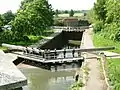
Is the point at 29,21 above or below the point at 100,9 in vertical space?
below

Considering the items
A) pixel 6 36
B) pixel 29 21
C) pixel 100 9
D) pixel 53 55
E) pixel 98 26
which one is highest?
pixel 100 9

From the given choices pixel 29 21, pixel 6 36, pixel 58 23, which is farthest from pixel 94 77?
pixel 58 23

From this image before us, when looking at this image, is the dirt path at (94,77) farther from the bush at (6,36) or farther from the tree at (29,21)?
the tree at (29,21)

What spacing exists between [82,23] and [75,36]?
22.4 m

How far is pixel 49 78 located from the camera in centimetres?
2355

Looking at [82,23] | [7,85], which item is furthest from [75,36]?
[7,85]

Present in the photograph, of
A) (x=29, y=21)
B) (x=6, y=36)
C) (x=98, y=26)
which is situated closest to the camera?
(x=6, y=36)

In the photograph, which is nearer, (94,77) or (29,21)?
(94,77)

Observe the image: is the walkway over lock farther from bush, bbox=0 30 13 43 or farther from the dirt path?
bush, bbox=0 30 13 43

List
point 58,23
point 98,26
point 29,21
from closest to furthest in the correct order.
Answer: point 29,21, point 98,26, point 58,23

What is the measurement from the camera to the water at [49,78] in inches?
806

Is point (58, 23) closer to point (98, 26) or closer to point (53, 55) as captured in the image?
point (98, 26)

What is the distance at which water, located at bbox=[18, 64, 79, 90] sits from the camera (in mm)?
20464

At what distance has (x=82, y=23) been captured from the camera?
82438mm
